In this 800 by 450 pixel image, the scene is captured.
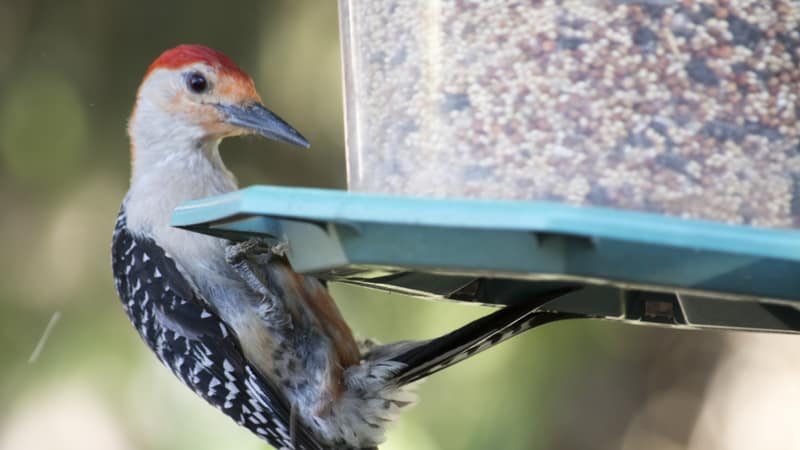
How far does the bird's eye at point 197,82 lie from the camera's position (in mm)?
3469

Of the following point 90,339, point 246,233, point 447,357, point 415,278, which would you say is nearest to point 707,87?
point 415,278

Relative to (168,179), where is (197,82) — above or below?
above

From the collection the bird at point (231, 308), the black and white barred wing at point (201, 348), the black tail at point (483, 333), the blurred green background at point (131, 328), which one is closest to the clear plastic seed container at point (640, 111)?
the black tail at point (483, 333)

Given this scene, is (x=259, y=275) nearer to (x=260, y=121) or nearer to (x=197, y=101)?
(x=260, y=121)

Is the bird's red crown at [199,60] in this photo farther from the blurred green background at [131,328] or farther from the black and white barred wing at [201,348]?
the blurred green background at [131,328]

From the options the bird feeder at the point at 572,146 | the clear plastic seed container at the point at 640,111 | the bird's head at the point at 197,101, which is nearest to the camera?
the bird feeder at the point at 572,146

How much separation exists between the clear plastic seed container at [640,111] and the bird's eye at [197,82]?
153 centimetres

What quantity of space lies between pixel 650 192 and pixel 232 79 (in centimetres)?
169

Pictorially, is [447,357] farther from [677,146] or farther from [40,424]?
[40,424]

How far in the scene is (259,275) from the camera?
3396 mm

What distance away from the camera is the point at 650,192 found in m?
1.98

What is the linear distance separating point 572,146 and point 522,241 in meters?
0.38

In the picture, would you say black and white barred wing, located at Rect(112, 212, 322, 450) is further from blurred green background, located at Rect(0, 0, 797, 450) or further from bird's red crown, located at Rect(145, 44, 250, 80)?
blurred green background, located at Rect(0, 0, 797, 450)

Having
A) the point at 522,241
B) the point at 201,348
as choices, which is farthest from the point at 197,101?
the point at 522,241
